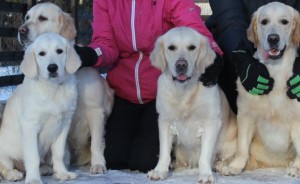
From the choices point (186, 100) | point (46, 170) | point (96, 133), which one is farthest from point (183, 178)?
point (46, 170)

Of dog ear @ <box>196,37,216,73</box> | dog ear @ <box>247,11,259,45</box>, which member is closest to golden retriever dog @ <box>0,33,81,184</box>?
dog ear @ <box>196,37,216,73</box>

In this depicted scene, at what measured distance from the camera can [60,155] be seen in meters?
3.29

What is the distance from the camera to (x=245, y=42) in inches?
147

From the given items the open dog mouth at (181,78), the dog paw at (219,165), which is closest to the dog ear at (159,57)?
the open dog mouth at (181,78)

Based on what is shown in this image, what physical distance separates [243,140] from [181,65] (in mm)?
768

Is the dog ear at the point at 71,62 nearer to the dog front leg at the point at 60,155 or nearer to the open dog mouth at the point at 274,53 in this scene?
the dog front leg at the point at 60,155

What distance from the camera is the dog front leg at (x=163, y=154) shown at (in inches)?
128

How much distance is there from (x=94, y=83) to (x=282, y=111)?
1329 mm

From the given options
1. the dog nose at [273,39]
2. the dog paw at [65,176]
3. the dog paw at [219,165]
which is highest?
the dog nose at [273,39]

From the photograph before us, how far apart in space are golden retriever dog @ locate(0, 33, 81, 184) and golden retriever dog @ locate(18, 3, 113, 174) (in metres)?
0.33

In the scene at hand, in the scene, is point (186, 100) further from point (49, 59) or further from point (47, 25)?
point (47, 25)

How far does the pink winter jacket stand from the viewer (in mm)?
3787

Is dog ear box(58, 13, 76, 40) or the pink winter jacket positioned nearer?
dog ear box(58, 13, 76, 40)

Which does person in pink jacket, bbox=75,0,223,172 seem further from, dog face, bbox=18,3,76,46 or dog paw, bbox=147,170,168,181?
dog paw, bbox=147,170,168,181
